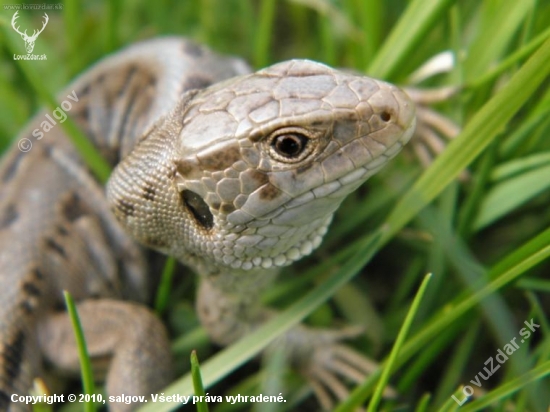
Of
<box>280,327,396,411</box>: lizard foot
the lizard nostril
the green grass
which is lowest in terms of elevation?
<box>280,327,396,411</box>: lizard foot

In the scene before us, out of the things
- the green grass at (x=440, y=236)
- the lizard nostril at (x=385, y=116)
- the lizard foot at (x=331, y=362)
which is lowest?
the lizard foot at (x=331, y=362)

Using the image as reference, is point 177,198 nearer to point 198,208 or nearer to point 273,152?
point 198,208

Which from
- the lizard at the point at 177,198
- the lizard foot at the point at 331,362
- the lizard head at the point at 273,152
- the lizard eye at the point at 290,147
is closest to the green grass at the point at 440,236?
the lizard foot at the point at 331,362

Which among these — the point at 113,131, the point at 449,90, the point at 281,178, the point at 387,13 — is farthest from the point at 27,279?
the point at 387,13

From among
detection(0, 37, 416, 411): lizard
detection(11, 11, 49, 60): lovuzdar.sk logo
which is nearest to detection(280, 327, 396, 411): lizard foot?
detection(0, 37, 416, 411): lizard

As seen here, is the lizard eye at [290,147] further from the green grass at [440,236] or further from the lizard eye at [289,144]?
the green grass at [440,236]

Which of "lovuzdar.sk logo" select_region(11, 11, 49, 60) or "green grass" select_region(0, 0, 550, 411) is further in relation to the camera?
"lovuzdar.sk logo" select_region(11, 11, 49, 60)

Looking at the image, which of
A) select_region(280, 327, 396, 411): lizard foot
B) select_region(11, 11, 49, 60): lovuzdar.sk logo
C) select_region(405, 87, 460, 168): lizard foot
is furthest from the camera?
select_region(11, 11, 49, 60): lovuzdar.sk logo

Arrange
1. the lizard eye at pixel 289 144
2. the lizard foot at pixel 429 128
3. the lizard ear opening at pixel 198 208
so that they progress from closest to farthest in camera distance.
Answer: the lizard eye at pixel 289 144 < the lizard ear opening at pixel 198 208 < the lizard foot at pixel 429 128

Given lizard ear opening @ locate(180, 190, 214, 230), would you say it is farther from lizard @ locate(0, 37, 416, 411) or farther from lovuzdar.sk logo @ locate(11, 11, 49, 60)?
lovuzdar.sk logo @ locate(11, 11, 49, 60)
